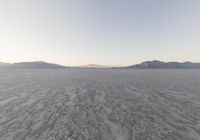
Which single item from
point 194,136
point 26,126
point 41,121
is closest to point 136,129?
point 194,136

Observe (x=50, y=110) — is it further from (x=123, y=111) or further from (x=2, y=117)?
(x=123, y=111)

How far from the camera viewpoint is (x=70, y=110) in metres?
13.4

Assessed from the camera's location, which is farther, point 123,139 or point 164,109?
point 164,109

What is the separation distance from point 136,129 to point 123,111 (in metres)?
3.91

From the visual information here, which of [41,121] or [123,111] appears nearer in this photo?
[41,121]

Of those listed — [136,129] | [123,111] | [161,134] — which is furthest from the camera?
[123,111]

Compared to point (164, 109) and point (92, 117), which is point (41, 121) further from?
point (164, 109)

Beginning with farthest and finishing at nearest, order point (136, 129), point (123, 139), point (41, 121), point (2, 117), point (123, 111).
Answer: point (123, 111) < point (2, 117) < point (41, 121) < point (136, 129) < point (123, 139)

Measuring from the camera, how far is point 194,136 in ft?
27.2

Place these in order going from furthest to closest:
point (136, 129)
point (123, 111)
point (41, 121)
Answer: point (123, 111) → point (41, 121) → point (136, 129)

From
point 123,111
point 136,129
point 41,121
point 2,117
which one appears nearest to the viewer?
point 136,129

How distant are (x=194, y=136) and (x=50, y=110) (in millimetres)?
13539

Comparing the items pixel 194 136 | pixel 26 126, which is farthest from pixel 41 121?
pixel 194 136

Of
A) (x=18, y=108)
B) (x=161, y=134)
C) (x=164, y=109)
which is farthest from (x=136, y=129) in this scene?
(x=18, y=108)
